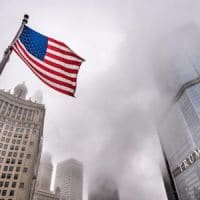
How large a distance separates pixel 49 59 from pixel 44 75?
1.31 metres

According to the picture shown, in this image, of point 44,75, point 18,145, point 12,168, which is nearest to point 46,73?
point 44,75

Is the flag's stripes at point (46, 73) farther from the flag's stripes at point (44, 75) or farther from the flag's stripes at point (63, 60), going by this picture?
the flag's stripes at point (63, 60)

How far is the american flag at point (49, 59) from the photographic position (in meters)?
12.8

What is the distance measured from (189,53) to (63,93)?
6998 inches

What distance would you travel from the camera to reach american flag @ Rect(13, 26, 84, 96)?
1284 cm

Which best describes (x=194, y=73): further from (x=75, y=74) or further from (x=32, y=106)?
(x=75, y=74)

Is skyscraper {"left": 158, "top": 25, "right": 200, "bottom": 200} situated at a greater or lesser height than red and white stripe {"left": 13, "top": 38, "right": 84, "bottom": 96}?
greater

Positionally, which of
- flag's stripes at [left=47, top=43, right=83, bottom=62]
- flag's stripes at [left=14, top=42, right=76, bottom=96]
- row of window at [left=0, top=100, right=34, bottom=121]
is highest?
row of window at [left=0, top=100, right=34, bottom=121]

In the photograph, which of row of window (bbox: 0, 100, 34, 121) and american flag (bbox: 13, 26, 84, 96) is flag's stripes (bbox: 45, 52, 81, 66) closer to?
american flag (bbox: 13, 26, 84, 96)

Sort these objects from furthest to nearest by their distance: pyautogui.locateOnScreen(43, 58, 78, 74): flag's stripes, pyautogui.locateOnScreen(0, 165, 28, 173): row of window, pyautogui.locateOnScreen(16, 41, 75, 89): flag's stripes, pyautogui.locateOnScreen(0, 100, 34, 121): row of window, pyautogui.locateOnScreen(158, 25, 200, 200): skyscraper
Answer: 1. pyautogui.locateOnScreen(158, 25, 200, 200): skyscraper
2. pyautogui.locateOnScreen(0, 100, 34, 121): row of window
3. pyautogui.locateOnScreen(0, 165, 28, 173): row of window
4. pyautogui.locateOnScreen(43, 58, 78, 74): flag's stripes
5. pyautogui.locateOnScreen(16, 41, 75, 89): flag's stripes

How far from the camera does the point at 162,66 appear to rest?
198m

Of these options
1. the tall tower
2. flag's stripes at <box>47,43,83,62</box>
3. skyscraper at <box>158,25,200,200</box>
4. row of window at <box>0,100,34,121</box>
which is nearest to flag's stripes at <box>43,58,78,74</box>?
flag's stripes at <box>47,43,83,62</box>

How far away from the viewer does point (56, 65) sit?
13773 millimetres

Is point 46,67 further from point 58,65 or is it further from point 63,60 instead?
point 63,60
